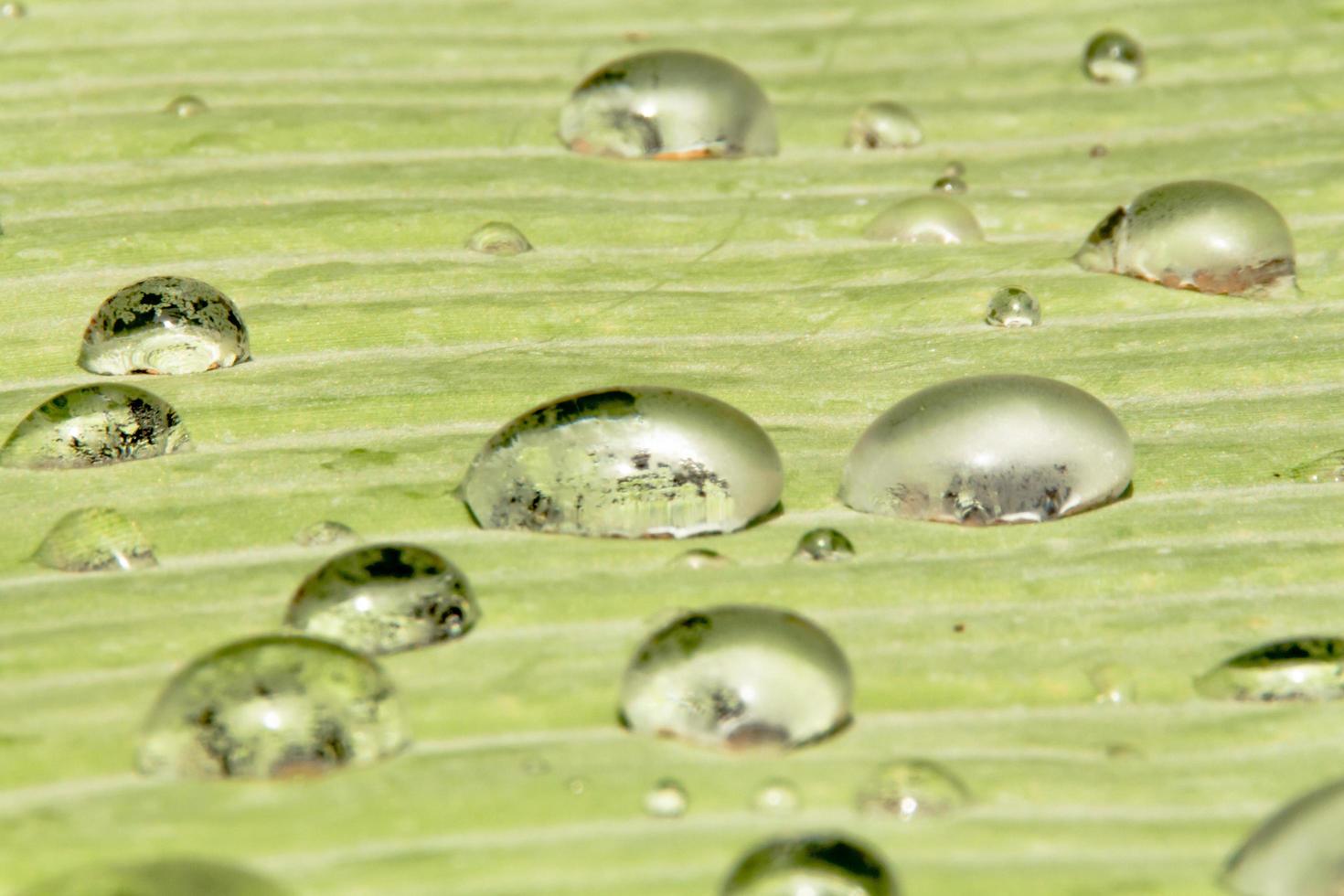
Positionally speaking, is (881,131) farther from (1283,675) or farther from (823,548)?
(1283,675)

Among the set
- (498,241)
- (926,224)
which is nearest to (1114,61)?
(926,224)

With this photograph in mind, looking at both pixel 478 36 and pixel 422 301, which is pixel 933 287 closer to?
pixel 422 301

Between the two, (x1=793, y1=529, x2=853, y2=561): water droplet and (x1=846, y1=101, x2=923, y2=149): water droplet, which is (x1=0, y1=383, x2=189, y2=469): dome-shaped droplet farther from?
(x1=846, y1=101, x2=923, y2=149): water droplet

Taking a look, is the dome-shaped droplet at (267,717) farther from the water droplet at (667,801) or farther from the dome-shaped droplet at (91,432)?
the dome-shaped droplet at (91,432)

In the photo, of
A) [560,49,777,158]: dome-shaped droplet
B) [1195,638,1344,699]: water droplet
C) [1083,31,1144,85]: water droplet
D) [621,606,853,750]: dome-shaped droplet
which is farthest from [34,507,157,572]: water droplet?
[1083,31,1144,85]: water droplet

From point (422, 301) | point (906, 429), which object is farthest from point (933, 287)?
point (422, 301)

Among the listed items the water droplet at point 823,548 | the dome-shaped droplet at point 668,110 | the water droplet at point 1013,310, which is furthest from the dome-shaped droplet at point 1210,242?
the water droplet at point 823,548
